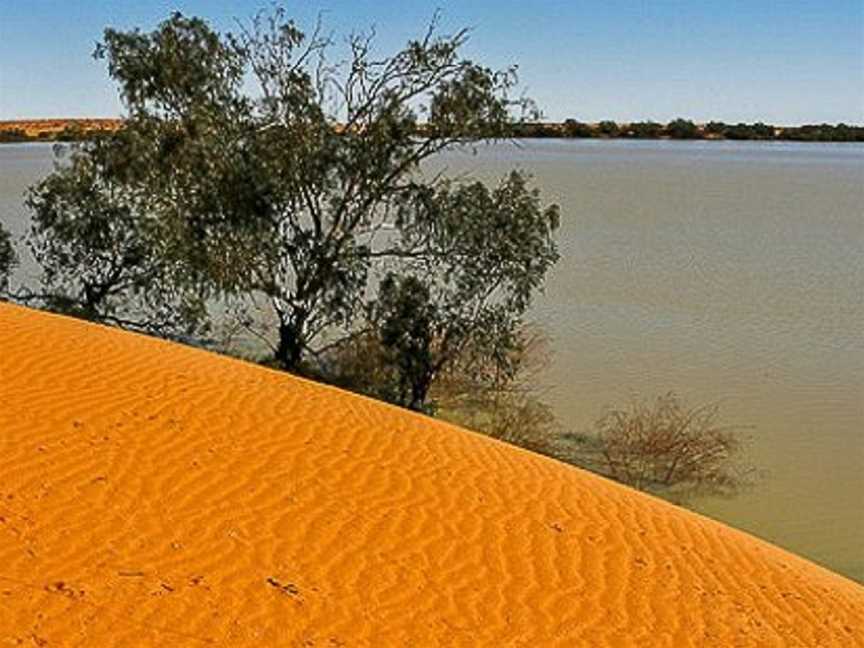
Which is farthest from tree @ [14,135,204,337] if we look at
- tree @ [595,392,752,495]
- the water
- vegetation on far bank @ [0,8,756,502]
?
tree @ [595,392,752,495]

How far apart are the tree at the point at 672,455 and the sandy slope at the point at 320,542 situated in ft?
16.1

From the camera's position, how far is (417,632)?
6.19m

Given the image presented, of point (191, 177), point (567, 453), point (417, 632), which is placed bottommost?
point (567, 453)

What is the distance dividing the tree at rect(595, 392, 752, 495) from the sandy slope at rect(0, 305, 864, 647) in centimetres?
491

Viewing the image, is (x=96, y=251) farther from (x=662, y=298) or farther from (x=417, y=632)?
(x=417, y=632)

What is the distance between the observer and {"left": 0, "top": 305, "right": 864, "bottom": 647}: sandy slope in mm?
6055

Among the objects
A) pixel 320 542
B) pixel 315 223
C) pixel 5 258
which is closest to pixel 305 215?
pixel 315 223

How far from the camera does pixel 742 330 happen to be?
24.6 metres

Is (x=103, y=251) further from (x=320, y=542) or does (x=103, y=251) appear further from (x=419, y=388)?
(x=320, y=542)

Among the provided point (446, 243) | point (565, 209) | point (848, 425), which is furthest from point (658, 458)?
point (565, 209)

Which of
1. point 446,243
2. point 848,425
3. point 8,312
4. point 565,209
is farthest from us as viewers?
point 565,209

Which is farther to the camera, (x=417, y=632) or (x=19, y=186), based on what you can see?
(x=19, y=186)

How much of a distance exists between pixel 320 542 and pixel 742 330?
1907 centimetres

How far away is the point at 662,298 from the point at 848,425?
34.6 ft
